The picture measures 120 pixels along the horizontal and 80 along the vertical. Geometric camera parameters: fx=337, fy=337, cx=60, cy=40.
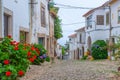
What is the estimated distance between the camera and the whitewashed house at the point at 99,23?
42.5 metres

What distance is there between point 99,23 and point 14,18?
29.2m

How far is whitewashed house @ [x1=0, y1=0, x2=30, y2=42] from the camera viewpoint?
15781mm

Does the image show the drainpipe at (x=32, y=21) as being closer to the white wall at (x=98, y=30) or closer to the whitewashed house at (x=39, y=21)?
the whitewashed house at (x=39, y=21)

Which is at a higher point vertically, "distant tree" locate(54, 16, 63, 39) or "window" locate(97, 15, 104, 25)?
"window" locate(97, 15, 104, 25)

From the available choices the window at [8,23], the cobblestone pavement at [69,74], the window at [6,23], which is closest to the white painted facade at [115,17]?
the cobblestone pavement at [69,74]

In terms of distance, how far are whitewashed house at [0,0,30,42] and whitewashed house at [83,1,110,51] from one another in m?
21.0

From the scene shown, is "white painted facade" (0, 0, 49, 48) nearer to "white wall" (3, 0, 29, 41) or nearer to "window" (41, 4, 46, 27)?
"white wall" (3, 0, 29, 41)

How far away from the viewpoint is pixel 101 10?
45.2 metres

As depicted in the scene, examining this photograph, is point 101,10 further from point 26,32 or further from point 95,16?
point 26,32

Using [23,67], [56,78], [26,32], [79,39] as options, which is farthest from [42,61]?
[79,39]

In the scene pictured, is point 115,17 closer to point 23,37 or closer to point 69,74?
point 23,37

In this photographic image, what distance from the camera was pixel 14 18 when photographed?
18.1m

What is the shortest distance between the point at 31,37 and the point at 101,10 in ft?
75.3

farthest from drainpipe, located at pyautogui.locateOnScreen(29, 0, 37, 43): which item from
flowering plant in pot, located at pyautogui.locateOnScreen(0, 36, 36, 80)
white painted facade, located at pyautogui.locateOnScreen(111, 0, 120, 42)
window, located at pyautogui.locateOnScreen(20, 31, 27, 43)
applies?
white painted facade, located at pyautogui.locateOnScreen(111, 0, 120, 42)
